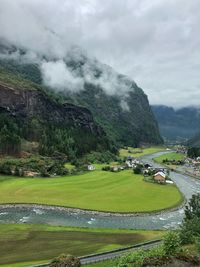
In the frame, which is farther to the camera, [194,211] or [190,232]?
[194,211]

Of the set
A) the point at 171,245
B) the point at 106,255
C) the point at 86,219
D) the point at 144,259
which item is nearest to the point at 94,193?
the point at 86,219

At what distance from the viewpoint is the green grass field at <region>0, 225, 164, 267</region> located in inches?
2758

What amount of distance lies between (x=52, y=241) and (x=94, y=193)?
176ft

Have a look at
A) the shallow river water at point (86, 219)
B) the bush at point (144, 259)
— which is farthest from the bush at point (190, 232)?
the shallow river water at point (86, 219)

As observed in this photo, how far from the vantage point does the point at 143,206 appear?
388 feet

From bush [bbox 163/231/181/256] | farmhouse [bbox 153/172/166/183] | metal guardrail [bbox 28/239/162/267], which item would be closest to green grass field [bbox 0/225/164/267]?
metal guardrail [bbox 28/239/162/267]

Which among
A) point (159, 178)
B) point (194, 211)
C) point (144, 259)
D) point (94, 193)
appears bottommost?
point (94, 193)

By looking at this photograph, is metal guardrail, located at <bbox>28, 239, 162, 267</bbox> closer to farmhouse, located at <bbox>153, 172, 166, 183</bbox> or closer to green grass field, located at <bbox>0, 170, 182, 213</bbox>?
green grass field, located at <bbox>0, 170, 182, 213</bbox>

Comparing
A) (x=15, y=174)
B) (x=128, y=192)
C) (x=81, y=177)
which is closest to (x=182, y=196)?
(x=128, y=192)

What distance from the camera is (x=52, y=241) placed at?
8006 centimetres

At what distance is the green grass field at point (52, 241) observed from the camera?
2758 inches

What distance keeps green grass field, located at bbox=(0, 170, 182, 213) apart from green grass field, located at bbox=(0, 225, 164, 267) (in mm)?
22627

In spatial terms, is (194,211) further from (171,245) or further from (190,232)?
(171,245)

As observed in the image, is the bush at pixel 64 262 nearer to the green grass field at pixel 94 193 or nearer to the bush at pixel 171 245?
the bush at pixel 171 245
